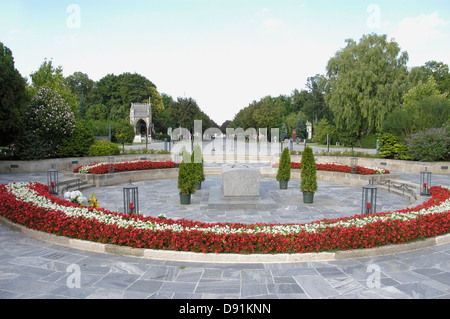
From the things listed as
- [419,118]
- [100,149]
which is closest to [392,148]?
[419,118]

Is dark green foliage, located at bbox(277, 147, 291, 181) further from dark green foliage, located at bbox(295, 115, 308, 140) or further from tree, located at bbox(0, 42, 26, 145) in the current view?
dark green foliage, located at bbox(295, 115, 308, 140)

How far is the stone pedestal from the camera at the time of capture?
30.5 ft

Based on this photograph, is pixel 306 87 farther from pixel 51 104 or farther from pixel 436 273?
pixel 436 273

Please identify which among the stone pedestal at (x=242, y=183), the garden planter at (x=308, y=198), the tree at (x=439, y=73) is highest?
the tree at (x=439, y=73)

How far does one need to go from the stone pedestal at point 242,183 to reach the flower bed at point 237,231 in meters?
3.58

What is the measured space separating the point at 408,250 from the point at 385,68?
3020cm

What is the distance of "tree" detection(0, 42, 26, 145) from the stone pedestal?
1224 centimetres

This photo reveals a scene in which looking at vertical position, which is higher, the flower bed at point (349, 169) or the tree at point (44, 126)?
the tree at point (44, 126)

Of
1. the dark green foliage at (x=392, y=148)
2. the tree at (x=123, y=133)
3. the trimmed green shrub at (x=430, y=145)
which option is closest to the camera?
the trimmed green shrub at (x=430, y=145)

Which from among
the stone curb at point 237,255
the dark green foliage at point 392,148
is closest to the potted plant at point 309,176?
the stone curb at point 237,255

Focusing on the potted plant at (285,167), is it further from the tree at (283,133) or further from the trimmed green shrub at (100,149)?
the tree at (283,133)

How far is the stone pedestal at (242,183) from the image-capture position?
928cm

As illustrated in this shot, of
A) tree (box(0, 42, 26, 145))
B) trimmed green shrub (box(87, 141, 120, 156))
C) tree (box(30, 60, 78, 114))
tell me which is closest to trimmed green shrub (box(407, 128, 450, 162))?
trimmed green shrub (box(87, 141, 120, 156))

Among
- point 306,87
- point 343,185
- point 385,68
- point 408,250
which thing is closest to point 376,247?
point 408,250
